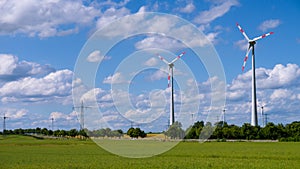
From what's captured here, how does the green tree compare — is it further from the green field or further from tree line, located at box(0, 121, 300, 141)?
the green field

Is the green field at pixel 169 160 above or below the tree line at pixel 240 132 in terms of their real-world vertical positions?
below

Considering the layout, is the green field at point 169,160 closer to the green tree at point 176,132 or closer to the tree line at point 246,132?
the tree line at point 246,132

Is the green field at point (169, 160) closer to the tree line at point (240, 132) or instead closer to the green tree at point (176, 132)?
the tree line at point (240, 132)

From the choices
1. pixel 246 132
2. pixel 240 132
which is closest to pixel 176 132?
pixel 240 132

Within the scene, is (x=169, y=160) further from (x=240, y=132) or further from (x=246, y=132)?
(x=240, y=132)

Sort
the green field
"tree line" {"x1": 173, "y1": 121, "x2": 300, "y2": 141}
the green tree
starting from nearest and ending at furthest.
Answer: the green field
"tree line" {"x1": 173, "y1": 121, "x2": 300, "y2": 141}
the green tree

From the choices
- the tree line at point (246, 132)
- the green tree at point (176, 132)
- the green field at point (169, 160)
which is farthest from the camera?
the green tree at point (176, 132)

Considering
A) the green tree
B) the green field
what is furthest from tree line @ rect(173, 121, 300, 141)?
the green field

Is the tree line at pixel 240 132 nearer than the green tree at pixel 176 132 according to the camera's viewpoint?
Yes

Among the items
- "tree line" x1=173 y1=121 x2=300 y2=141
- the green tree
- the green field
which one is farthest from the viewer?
the green tree

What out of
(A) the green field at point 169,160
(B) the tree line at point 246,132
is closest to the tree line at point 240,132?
(B) the tree line at point 246,132

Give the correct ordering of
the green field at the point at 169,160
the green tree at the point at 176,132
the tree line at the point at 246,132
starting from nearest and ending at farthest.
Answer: the green field at the point at 169,160 → the tree line at the point at 246,132 → the green tree at the point at 176,132

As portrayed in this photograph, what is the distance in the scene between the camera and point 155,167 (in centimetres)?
4578

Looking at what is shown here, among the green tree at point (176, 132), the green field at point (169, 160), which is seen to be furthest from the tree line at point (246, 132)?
the green field at point (169, 160)
